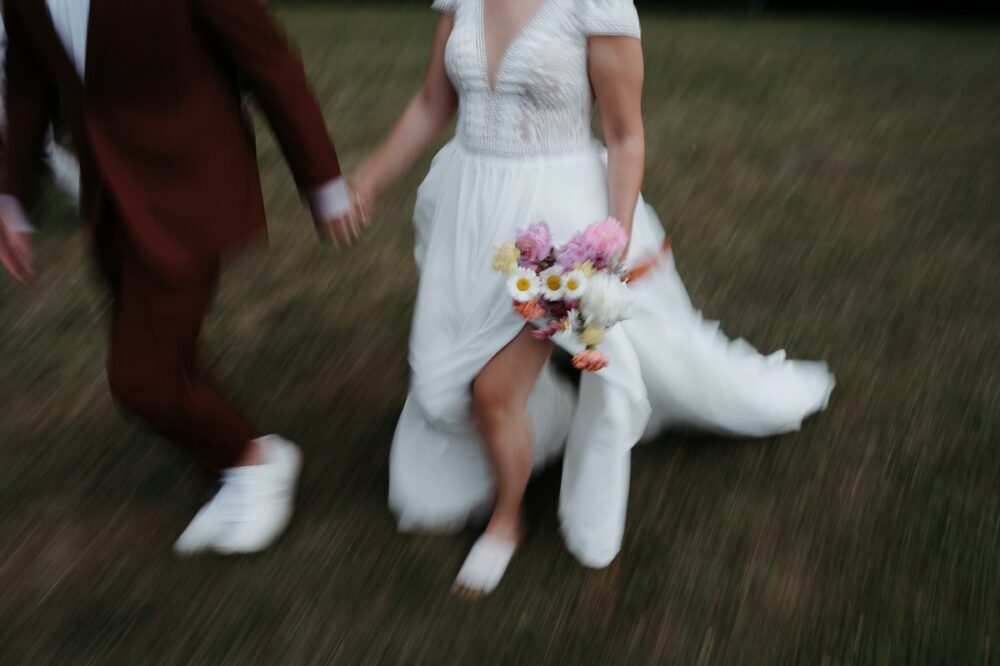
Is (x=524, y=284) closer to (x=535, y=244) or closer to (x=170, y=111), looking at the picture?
(x=535, y=244)

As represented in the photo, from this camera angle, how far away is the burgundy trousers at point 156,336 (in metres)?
2.21

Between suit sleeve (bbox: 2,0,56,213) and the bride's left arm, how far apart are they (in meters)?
1.38

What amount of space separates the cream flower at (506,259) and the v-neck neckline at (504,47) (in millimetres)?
451

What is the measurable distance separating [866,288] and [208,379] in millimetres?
2694

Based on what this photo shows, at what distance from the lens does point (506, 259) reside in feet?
6.74

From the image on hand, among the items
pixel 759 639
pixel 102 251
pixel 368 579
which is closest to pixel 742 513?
pixel 759 639

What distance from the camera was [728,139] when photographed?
5.24 m

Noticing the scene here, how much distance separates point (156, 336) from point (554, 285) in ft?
3.37

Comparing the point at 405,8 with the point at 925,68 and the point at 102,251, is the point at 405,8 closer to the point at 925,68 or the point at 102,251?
the point at 925,68

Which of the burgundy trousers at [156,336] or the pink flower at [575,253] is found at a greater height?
the pink flower at [575,253]

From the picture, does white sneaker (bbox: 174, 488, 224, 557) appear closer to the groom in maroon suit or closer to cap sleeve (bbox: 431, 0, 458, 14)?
the groom in maroon suit

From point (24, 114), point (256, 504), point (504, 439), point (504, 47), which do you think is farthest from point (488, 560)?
point (24, 114)

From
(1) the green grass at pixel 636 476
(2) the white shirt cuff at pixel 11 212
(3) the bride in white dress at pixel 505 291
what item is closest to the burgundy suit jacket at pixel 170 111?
(2) the white shirt cuff at pixel 11 212

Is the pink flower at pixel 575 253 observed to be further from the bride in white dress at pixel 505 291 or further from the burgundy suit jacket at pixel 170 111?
the burgundy suit jacket at pixel 170 111
